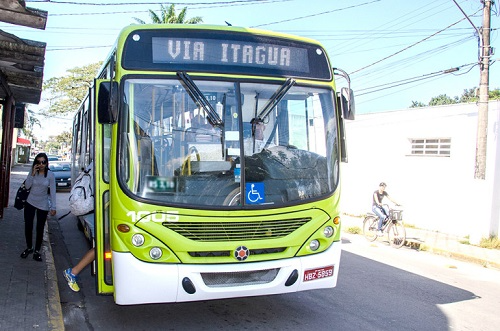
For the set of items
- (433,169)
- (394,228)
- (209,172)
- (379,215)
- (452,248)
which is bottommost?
(452,248)

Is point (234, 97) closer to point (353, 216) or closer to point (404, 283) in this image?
point (404, 283)

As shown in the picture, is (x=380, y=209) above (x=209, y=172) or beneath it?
beneath

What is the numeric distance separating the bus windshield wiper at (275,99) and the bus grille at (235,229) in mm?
1084

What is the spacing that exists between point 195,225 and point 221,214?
275 millimetres

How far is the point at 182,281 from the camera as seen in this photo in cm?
448

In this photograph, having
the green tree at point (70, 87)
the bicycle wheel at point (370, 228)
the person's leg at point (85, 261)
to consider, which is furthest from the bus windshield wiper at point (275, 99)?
the green tree at point (70, 87)

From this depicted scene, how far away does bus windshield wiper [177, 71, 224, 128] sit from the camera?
15.8 ft

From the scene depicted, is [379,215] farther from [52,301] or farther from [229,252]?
[52,301]

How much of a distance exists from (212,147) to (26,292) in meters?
3.03

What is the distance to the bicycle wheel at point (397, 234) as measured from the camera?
12.2 meters

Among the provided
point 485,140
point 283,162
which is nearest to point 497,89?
point 485,140

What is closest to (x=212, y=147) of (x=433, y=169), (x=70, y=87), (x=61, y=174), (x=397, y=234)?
(x=397, y=234)

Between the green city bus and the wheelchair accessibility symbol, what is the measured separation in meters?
0.01

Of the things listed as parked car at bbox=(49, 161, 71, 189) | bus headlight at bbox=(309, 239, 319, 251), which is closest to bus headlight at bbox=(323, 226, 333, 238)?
bus headlight at bbox=(309, 239, 319, 251)
